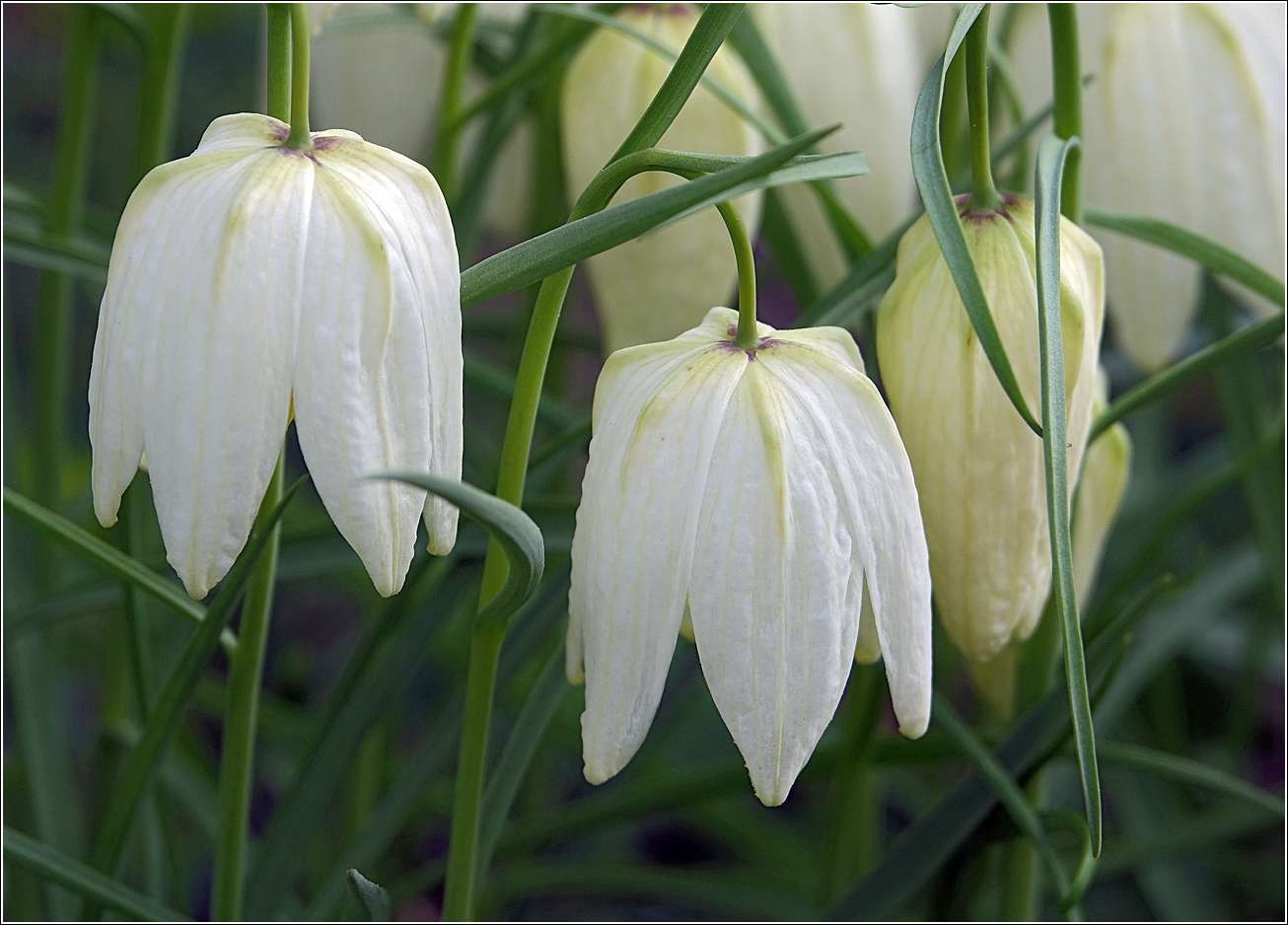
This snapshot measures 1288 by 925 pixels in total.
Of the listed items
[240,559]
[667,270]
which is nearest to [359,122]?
[667,270]

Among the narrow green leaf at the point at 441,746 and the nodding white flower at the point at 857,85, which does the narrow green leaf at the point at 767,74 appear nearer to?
the nodding white flower at the point at 857,85

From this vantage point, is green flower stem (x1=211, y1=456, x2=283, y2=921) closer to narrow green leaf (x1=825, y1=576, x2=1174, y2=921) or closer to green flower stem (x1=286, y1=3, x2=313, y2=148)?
green flower stem (x1=286, y1=3, x2=313, y2=148)

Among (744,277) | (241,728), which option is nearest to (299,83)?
(744,277)

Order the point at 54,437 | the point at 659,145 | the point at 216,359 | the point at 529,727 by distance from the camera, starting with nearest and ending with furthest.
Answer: the point at 216,359 → the point at 529,727 → the point at 659,145 → the point at 54,437

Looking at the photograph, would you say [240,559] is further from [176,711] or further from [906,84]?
[906,84]

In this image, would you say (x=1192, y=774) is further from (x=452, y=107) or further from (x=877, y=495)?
(x=452, y=107)

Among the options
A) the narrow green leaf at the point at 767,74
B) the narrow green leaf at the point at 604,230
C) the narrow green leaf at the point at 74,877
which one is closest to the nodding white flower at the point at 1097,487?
the narrow green leaf at the point at 767,74
